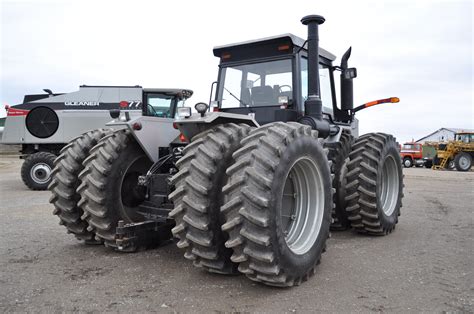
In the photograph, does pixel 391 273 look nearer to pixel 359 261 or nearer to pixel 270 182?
pixel 359 261

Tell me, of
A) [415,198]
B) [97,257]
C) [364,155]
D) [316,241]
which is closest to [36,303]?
[97,257]

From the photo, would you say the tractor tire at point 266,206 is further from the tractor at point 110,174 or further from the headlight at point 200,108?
the tractor at point 110,174

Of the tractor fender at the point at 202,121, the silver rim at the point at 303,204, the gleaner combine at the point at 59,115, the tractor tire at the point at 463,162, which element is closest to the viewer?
the tractor fender at the point at 202,121

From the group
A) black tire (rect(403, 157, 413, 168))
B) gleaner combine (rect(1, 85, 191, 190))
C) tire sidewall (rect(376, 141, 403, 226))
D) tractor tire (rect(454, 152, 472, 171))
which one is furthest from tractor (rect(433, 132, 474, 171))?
tire sidewall (rect(376, 141, 403, 226))

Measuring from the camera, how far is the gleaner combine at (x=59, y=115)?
13.9 metres

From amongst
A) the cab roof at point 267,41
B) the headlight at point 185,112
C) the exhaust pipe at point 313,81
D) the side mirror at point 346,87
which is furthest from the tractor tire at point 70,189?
the side mirror at point 346,87

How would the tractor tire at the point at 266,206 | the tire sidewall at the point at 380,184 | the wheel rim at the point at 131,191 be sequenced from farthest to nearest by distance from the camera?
the tire sidewall at the point at 380,184, the wheel rim at the point at 131,191, the tractor tire at the point at 266,206

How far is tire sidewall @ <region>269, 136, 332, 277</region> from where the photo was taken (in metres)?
3.43

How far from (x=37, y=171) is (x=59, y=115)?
2.12 meters

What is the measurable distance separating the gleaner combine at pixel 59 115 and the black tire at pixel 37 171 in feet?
1.56

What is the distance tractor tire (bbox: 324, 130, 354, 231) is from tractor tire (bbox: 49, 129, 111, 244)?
3.29 metres

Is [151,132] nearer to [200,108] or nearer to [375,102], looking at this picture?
[200,108]

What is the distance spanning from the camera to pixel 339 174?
226 inches

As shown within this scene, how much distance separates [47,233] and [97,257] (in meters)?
1.91
